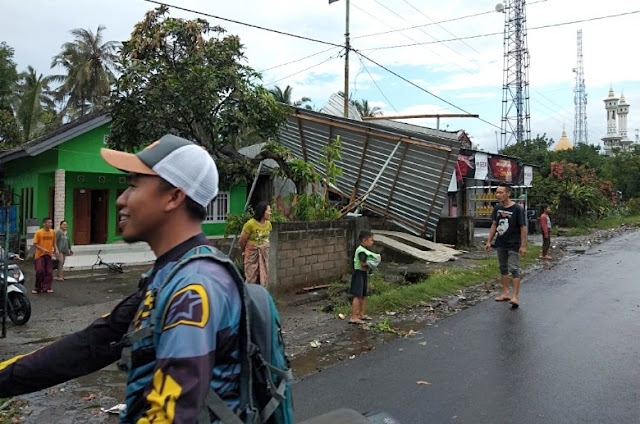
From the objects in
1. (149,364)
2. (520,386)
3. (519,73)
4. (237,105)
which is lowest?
(520,386)

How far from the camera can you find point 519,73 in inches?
1421

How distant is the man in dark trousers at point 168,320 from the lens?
48.9 inches

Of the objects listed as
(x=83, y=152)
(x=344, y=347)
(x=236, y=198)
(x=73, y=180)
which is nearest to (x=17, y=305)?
(x=344, y=347)

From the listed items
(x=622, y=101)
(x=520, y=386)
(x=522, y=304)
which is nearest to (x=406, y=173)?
(x=522, y=304)

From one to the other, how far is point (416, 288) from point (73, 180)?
1143 centimetres

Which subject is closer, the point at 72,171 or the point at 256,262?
the point at 256,262

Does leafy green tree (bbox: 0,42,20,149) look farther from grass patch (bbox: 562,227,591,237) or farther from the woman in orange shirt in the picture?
grass patch (bbox: 562,227,591,237)

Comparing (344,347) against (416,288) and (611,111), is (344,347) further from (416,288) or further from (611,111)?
(611,111)

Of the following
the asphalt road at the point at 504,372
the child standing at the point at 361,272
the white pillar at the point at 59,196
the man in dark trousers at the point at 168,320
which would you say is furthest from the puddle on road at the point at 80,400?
the white pillar at the point at 59,196

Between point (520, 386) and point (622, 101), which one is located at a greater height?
point (622, 101)

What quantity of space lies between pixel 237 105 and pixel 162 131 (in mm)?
1676

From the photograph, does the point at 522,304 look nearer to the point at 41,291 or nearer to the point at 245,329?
the point at 245,329

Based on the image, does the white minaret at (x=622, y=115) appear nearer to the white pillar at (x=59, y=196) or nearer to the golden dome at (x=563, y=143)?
the golden dome at (x=563, y=143)

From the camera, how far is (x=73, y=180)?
15.4 m
